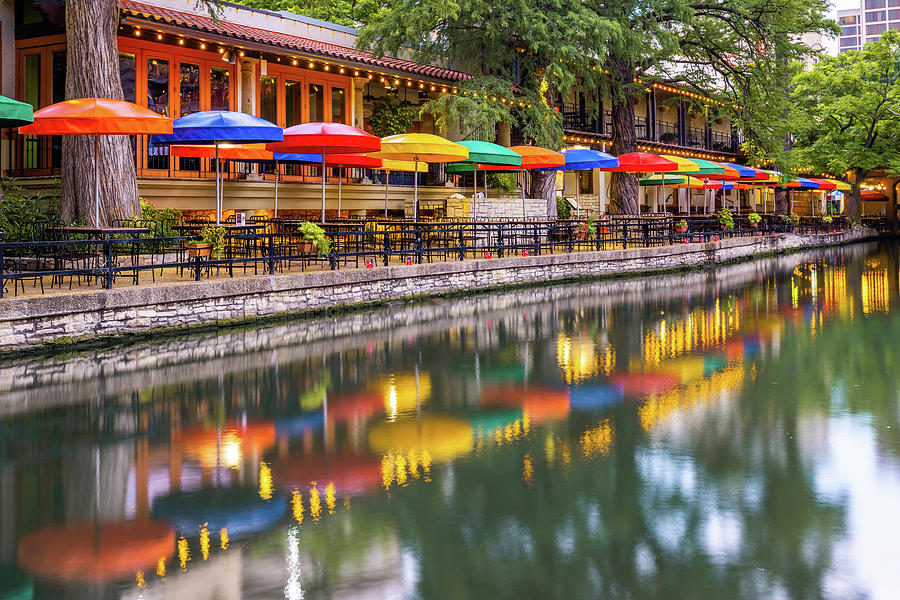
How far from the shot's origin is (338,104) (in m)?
27.3

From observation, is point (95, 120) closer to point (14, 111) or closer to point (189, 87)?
point (14, 111)

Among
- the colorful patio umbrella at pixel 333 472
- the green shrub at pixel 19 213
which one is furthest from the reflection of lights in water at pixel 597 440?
the green shrub at pixel 19 213

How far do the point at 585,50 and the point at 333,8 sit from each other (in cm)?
1424

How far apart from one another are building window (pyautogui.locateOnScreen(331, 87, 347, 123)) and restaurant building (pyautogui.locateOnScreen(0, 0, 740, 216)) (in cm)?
3

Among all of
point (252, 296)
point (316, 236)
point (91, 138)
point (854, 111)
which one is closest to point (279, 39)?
point (91, 138)

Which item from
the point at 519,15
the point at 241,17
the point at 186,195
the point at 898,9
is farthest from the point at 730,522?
the point at 898,9

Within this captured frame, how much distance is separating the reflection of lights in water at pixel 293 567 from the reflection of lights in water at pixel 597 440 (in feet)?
8.93

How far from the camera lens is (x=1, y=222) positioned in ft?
54.0

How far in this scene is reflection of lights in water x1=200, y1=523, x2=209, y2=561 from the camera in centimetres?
538

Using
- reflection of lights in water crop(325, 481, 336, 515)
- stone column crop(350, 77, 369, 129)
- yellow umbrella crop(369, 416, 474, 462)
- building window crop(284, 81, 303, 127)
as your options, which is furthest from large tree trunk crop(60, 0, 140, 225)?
reflection of lights in water crop(325, 481, 336, 515)

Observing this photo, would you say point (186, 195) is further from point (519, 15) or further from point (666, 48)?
point (666, 48)

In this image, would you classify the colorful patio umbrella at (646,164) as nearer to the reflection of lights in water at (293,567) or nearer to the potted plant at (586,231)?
the potted plant at (586,231)

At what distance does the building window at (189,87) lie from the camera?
22.8 meters

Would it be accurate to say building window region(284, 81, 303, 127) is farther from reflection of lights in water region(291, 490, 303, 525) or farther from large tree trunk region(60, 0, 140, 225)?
reflection of lights in water region(291, 490, 303, 525)
